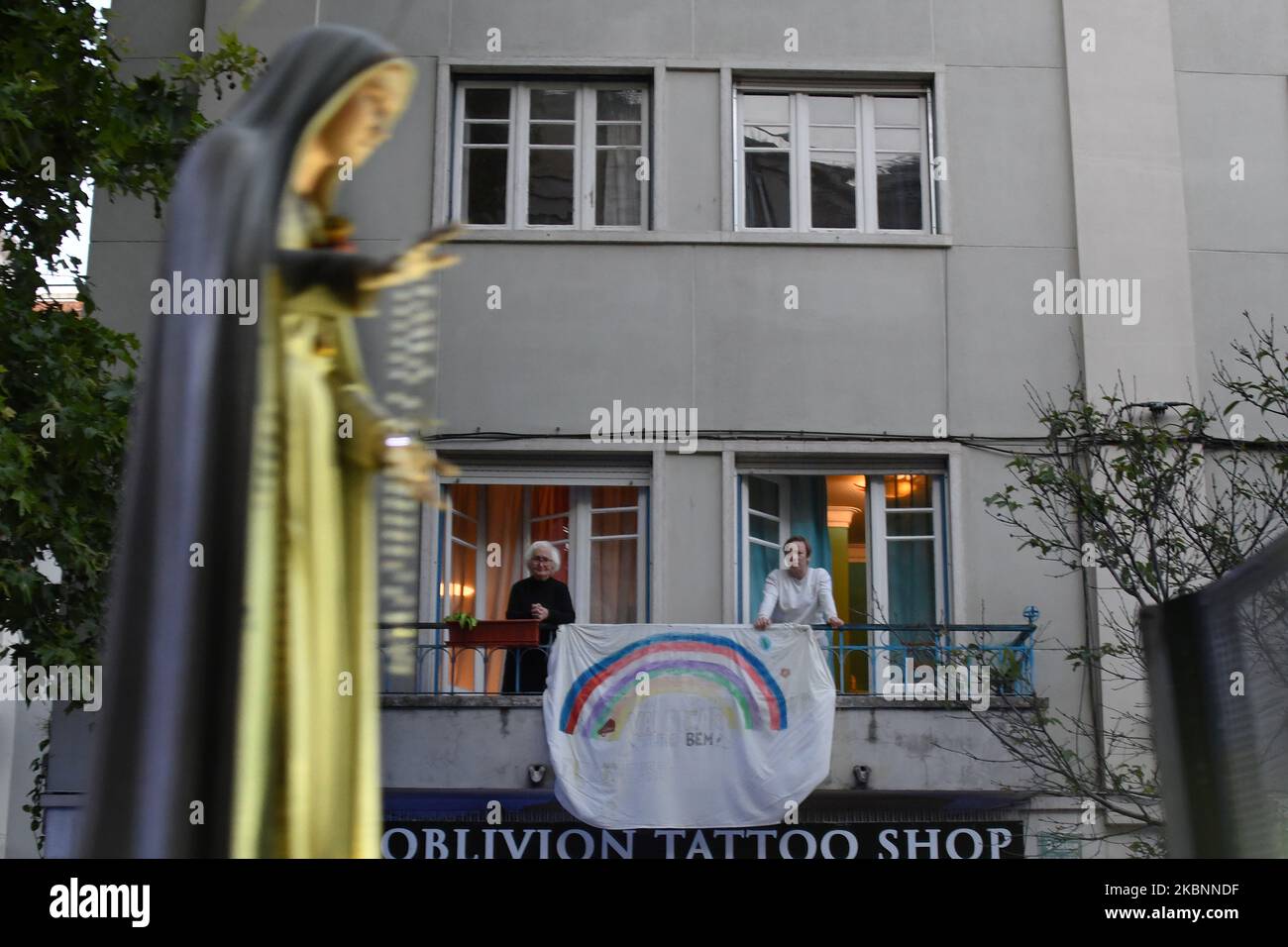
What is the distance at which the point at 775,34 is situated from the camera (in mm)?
11297

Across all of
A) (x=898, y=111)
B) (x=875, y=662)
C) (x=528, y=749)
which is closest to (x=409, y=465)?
(x=528, y=749)

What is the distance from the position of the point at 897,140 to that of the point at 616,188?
5.99 feet

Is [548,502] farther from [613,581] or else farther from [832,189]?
[832,189]

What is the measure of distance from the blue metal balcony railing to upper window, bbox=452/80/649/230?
A: 2.78 meters

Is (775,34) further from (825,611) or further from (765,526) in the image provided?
(825,611)

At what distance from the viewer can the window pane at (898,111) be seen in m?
11.2

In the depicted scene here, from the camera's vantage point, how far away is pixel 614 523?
34.9ft

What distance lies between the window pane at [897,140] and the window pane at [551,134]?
193 cm

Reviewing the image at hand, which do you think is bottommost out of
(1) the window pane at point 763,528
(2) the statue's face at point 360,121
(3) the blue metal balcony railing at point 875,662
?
(2) the statue's face at point 360,121

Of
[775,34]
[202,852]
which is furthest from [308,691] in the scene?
[775,34]

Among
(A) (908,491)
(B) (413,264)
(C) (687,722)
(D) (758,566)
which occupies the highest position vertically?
(A) (908,491)

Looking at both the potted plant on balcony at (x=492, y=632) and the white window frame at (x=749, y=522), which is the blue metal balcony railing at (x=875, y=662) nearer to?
the potted plant on balcony at (x=492, y=632)

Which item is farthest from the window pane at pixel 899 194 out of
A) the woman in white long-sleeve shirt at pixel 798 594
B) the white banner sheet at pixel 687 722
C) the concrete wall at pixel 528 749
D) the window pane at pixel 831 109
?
the concrete wall at pixel 528 749

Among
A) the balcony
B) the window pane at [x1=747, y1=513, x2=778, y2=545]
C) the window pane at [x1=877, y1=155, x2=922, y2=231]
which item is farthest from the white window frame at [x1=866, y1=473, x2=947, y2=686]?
the window pane at [x1=877, y1=155, x2=922, y2=231]
